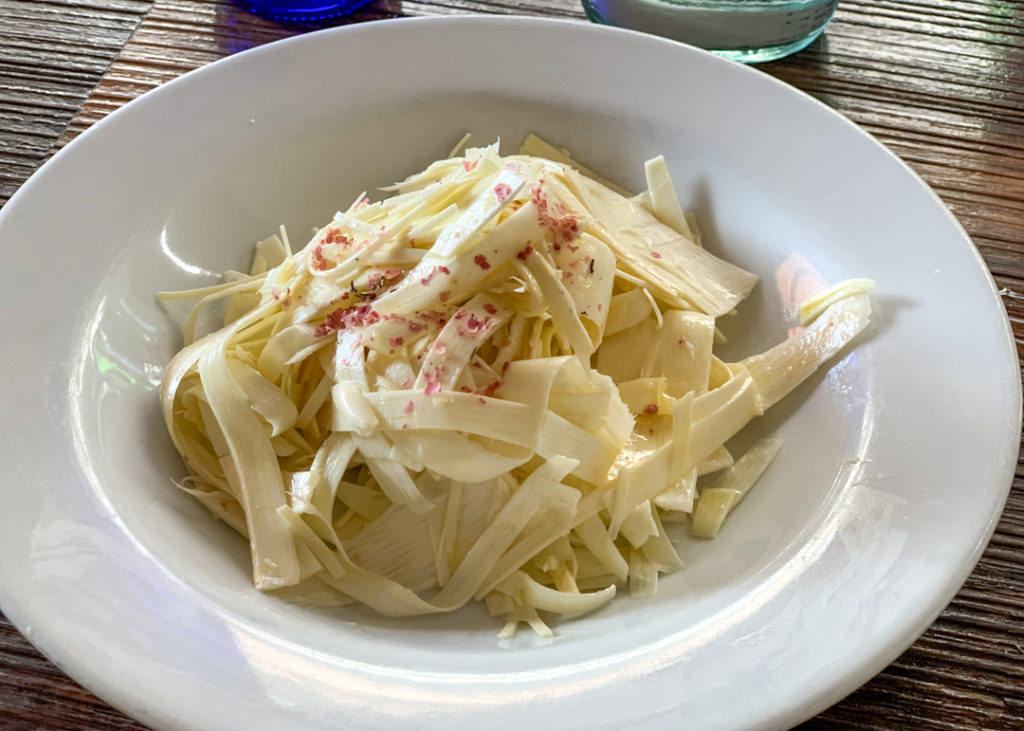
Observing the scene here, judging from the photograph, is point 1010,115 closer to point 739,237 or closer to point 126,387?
point 739,237

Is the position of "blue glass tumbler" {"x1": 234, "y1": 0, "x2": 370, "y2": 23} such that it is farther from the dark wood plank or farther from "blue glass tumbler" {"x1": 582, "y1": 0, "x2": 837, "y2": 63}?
"blue glass tumbler" {"x1": 582, "y1": 0, "x2": 837, "y2": 63}

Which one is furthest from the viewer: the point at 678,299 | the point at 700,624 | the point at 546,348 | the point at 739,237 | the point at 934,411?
the point at 739,237

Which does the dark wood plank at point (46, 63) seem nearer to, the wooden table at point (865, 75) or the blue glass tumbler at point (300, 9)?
the wooden table at point (865, 75)

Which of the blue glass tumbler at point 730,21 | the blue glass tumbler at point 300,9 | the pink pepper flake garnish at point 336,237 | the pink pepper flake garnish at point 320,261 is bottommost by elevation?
the pink pepper flake garnish at point 320,261

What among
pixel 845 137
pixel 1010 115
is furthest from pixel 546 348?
pixel 1010 115

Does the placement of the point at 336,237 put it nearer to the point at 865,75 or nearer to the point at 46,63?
the point at 46,63

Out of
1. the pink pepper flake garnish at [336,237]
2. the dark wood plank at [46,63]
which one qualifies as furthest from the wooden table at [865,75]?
the pink pepper flake garnish at [336,237]

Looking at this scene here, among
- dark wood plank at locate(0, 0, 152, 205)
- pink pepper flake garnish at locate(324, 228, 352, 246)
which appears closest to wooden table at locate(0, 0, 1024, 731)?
dark wood plank at locate(0, 0, 152, 205)
